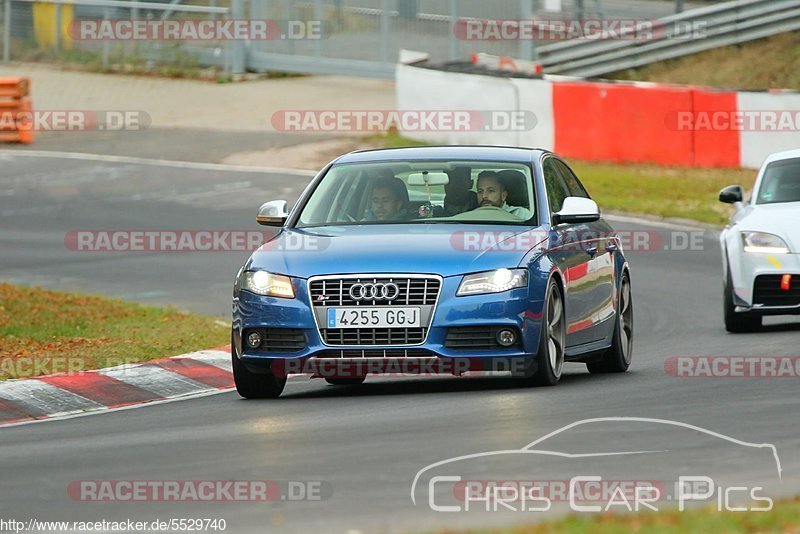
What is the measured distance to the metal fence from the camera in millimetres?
37938

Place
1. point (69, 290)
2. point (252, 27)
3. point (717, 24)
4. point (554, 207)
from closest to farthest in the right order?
1. point (554, 207)
2. point (69, 290)
3. point (717, 24)
4. point (252, 27)

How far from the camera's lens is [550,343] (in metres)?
10.7

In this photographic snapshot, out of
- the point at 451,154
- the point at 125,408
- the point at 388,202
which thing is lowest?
the point at 125,408

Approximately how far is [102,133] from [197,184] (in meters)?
7.42

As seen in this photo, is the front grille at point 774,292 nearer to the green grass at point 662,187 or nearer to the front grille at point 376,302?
the front grille at point 376,302

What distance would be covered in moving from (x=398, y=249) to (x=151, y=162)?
21.6 metres

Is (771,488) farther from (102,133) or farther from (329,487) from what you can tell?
(102,133)

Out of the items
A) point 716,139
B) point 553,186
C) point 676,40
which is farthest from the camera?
point 676,40

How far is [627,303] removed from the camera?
12805 millimetres

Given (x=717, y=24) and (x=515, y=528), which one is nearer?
(x=515, y=528)

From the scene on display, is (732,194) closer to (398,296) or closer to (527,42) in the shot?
(398,296)

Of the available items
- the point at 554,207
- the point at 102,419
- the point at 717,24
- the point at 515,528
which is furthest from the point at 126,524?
the point at 717,24

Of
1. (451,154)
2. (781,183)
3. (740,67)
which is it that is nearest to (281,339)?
(451,154)

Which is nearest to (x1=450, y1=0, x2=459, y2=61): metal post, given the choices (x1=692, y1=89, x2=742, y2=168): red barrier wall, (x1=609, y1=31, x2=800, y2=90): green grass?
(x1=609, y1=31, x2=800, y2=90): green grass
